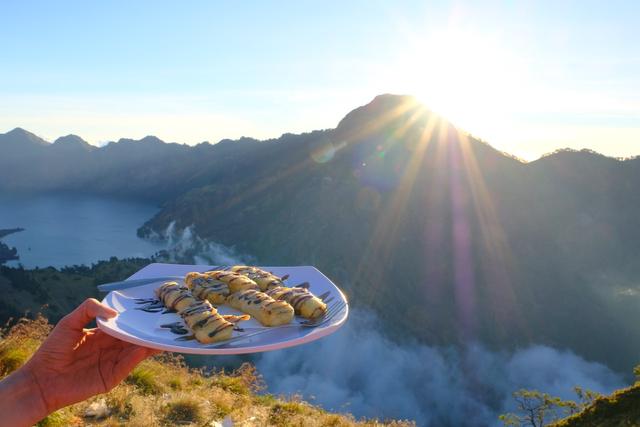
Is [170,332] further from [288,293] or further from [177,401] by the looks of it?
[177,401]

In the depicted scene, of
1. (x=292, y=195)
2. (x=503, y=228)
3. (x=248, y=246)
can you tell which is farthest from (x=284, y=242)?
(x=503, y=228)

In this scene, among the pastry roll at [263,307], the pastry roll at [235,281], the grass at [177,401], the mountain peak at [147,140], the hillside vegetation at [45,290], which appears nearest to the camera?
the pastry roll at [263,307]

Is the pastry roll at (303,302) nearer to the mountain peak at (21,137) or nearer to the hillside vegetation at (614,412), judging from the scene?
the hillside vegetation at (614,412)

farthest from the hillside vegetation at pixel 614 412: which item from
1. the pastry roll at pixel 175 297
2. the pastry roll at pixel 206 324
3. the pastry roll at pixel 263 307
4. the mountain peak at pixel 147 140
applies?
the mountain peak at pixel 147 140

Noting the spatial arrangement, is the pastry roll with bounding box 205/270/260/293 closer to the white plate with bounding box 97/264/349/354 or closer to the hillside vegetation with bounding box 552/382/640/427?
the white plate with bounding box 97/264/349/354

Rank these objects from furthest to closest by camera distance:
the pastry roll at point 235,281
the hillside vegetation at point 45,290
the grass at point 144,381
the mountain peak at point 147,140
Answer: the mountain peak at point 147,140 → the hillside vegetation at point 45,290 → the grass at point 144,381 → the pastry roll at point 235,281

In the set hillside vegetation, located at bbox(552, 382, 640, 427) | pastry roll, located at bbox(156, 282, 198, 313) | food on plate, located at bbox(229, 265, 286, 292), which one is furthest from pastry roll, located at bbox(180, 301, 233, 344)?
hillside vegetation, located at bbox(552, 382, 640, 427)
